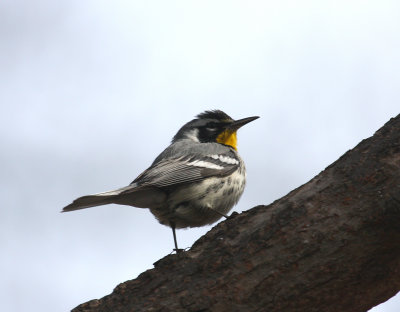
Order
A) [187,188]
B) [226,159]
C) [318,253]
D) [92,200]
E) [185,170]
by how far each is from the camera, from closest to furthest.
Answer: [318,253]
[92,200]
[187,188]
[185,170]
[226,159]

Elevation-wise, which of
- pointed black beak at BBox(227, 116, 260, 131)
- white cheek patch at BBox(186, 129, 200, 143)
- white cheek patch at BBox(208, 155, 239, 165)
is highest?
white cheek patch at BBox(186, 129, 200, 143)

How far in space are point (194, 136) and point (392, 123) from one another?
14.8 ft

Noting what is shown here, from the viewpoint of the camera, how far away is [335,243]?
4090 millimetres

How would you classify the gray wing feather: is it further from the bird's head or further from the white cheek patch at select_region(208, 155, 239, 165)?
the bird's head

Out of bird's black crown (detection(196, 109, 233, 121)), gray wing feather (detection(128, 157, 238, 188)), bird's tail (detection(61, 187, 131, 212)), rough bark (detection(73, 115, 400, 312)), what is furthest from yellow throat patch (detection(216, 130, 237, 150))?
rough bark (detection(73, 115, 400, 312))

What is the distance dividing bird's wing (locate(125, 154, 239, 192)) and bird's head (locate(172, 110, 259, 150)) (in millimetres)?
1104

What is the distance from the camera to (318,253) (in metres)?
4.11

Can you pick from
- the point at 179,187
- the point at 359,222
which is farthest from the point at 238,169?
the point at 359,222

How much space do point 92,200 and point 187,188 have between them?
1353 millimetres

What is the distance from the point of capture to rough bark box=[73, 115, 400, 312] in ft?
13.4

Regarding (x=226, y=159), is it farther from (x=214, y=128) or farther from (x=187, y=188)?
(x=214, y=128)

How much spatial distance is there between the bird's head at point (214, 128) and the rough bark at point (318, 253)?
4089 mm

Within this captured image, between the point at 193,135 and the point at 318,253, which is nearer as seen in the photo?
the point at 318,253

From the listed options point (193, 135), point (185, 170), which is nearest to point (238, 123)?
Result: point (193, 135)
